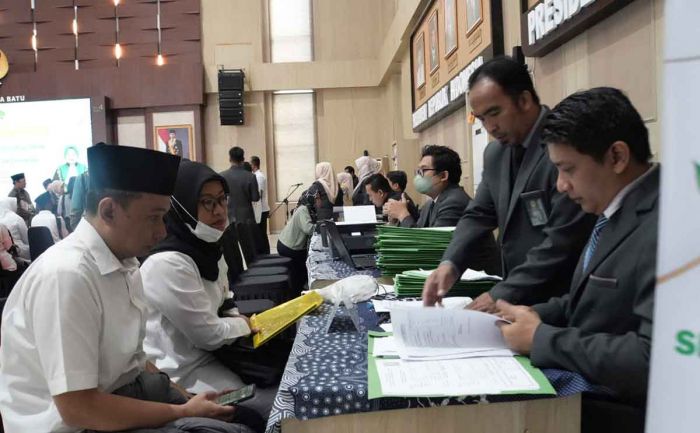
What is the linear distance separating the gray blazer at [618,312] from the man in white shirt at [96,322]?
847mm

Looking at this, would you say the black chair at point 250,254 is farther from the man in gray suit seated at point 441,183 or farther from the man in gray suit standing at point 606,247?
the man in gray suit standing at point 606,247

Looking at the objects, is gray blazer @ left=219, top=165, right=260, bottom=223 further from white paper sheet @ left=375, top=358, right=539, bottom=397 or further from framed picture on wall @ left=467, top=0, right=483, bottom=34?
white paper sheet @ left=375, top=358, right=539, bottom=397

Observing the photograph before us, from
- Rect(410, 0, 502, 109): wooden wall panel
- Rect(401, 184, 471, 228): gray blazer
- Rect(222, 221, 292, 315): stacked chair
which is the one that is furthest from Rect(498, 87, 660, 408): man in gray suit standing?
Rect(410, 0, 502, 109): wooden wall panel

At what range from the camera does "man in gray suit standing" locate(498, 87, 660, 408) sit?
96 centimetres

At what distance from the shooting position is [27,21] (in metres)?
10.6

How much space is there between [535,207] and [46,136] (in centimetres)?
1081

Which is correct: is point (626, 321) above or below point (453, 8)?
below

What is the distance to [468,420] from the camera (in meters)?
1.01

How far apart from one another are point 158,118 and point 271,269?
7356 millimetres

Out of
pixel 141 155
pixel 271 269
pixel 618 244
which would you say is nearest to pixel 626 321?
pixel 618 244

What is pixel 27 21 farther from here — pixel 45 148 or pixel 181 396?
pixel 181 396

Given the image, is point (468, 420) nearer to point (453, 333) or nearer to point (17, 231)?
point (453, 333)

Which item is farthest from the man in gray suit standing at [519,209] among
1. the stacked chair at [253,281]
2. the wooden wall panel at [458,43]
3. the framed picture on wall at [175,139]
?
the framed picture on wall at [175,139]

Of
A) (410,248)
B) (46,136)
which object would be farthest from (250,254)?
(46,136)
